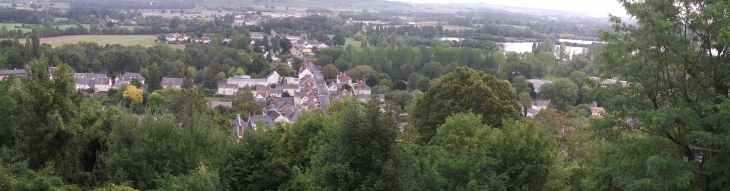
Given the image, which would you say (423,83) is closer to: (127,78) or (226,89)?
(226,89)

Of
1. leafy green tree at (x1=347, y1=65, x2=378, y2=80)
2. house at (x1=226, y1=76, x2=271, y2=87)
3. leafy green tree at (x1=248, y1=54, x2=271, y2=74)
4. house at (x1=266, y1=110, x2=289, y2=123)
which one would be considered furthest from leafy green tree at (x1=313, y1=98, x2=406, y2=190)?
leafy green tree at (x1=248, y1=54, x2=271, y2=74)

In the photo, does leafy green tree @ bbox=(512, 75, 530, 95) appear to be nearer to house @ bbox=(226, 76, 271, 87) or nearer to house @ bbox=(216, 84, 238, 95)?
house @ bbox=(226, 76, 271, 87)

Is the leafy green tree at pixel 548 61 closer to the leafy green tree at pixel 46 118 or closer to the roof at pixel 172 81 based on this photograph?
the roof at pixel 172 81

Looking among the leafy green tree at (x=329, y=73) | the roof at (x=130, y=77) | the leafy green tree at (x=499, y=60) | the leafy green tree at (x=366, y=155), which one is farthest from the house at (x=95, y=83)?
the leafy green tree at (x=366, y=155)

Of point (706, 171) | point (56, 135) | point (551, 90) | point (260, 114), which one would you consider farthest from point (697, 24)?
point (551, 90)

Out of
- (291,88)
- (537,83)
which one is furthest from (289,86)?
(537,83)

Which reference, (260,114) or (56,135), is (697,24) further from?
(260,114)
